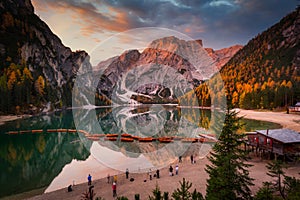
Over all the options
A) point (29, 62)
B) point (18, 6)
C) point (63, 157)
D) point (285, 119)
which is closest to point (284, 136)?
point (63, 157)

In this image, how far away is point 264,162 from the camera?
2027cm

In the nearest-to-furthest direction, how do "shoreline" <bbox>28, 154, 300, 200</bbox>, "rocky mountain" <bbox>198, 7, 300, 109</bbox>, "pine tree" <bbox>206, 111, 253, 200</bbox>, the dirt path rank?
"pine tree" <bbox>206, 111, 253, 200</bbox> < "shoreline" <bbox>28, 154, 300, 200</bbox> < the dirt path < "rocky mountain" <bbox>198, 7, 300, 109</bbox>

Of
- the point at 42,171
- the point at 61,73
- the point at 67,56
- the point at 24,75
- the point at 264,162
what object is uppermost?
the point at 67,56

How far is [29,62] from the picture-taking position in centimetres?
10575

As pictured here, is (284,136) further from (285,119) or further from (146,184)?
(285,119)

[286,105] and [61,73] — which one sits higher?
[61,73]

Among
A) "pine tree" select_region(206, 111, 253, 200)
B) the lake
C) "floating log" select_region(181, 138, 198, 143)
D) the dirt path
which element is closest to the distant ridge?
the dirt path

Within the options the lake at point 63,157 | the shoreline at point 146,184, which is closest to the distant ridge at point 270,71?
the lake at point 63,157

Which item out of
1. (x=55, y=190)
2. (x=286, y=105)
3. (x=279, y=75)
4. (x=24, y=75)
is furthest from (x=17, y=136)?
(x=279, y=75)

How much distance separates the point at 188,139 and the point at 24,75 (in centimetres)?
7641

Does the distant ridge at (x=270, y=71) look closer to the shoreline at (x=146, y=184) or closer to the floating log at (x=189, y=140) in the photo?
the floating log at (x=189, y=140)

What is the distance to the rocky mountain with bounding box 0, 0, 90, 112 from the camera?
75000 mm

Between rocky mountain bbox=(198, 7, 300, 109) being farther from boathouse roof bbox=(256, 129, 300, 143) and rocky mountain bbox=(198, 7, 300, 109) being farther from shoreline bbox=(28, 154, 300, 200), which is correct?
shoreline bbox=(28, 154, 300, 200)

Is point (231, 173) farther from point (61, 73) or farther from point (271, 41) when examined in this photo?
point (271, 41)
